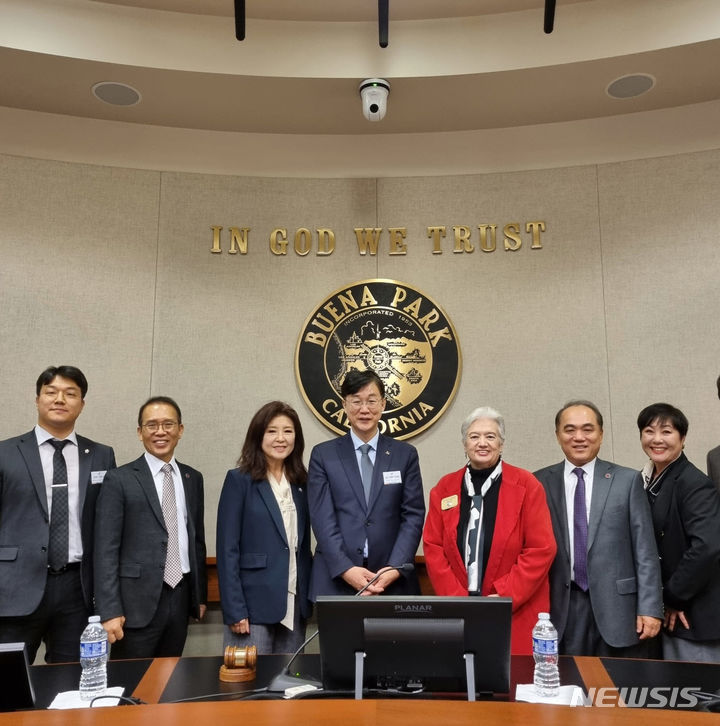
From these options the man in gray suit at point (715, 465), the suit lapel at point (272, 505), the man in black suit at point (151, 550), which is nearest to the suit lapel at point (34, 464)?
the man in black suit at point (151, 550)

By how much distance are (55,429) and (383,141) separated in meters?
2.69

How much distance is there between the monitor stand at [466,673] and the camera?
178 cm

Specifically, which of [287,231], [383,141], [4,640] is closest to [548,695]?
[4,640]

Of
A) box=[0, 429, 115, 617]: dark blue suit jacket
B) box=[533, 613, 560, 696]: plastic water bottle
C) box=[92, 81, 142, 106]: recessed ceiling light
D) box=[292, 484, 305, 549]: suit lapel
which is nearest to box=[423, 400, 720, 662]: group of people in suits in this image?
box=[292, 484, 305, 549]: suit lapel

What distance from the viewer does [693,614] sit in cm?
312

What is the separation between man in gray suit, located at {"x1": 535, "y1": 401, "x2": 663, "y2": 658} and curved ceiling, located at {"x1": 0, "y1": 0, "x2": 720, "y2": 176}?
2.06 metres

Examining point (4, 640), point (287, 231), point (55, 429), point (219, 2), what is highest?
point (219, 2)

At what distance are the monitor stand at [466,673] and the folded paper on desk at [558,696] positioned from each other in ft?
0.64

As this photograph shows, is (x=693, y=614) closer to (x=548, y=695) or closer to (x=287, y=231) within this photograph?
(x=548, y=695)

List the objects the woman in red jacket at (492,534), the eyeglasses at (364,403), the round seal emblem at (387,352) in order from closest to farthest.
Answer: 1. the woman in red jacket at (492,534)
2. the eyeglasses at (364,403)
3. the round seal emblem at (387,352)

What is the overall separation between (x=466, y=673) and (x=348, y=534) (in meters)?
1.50

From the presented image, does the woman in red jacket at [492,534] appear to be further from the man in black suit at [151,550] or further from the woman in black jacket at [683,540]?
the man in black suit at [151,550]

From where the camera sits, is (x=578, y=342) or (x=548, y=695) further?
(x=578, y=342)

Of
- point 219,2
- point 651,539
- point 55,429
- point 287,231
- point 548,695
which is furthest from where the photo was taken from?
A: point 287,231
